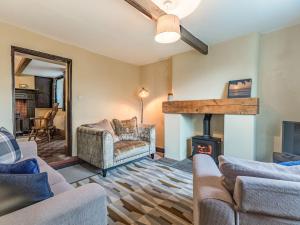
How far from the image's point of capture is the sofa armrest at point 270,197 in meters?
0.89

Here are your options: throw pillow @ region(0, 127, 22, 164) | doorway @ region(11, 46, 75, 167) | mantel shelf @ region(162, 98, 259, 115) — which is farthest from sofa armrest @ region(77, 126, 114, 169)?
mantel shelf @ region(162, 98, 259, 115)

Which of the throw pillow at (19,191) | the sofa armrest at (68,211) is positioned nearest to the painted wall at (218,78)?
the sofa armrest at (68,211)

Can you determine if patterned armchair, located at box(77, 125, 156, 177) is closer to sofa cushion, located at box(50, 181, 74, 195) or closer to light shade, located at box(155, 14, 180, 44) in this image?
sofa cushion, located at box(50, 181, 74, 195)

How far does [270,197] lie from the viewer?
897mm

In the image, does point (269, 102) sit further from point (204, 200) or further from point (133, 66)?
Answer: point (133, 66)

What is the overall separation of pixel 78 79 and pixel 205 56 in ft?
8.45

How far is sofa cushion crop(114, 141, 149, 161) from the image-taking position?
2.80 metres

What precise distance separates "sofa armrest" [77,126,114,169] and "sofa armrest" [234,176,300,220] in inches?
82.0

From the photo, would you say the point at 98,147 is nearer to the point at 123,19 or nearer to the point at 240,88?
the point at 123,19

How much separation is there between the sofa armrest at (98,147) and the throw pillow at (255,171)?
6.30ft

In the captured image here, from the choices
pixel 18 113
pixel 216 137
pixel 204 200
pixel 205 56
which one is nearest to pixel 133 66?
pixel 205 56

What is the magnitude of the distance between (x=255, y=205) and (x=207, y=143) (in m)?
2.37

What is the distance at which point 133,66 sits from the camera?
451cm

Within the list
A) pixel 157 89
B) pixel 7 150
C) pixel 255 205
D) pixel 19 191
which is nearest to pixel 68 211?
pixel 19 191
